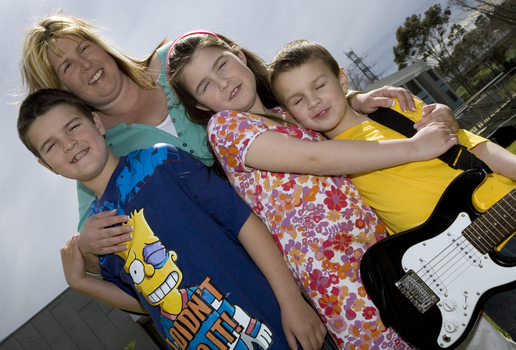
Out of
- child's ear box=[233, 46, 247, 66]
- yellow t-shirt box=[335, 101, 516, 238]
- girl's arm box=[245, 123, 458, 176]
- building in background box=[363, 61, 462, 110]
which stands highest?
child's ear box=[233, 46, 247, 66]

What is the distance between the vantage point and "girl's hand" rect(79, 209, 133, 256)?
5.01 feet

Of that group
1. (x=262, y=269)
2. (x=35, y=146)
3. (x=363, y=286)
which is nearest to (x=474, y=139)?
(x=363, y=286)

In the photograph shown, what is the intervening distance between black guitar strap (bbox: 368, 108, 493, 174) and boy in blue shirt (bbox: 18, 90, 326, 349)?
779 millimetres

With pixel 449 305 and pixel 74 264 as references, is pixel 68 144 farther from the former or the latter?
pixel 449 305

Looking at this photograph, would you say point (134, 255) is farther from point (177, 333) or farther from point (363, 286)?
point (363, 286)

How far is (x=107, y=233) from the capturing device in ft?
5.06

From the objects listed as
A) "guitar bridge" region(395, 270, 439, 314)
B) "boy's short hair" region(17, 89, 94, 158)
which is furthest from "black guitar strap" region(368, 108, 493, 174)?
"boy's short hair" region(17, 89, 94, 158)

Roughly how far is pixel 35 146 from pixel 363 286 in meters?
1.74

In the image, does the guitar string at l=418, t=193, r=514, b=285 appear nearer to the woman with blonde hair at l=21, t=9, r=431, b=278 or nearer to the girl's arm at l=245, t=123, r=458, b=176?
the girl's arm at l=245, t=123, r=458, b=176

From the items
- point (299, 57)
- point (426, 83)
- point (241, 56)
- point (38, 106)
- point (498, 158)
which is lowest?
point (426, 83)

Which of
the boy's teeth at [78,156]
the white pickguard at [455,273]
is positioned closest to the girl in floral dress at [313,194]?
the white pickguard at [455,273]

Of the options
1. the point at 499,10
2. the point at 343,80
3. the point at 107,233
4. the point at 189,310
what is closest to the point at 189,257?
the point at 189,310

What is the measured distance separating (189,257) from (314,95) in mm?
947

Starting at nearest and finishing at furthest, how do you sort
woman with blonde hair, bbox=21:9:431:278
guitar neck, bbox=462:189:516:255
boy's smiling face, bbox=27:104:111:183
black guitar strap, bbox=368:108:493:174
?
guitar neck, bbox=462:189:516:255
black guitar strap, bbox=368:108:493:174
boy's smiling face, bbox=27:104:111:183
woman with blonde hair, bbox=21:9:431:278
